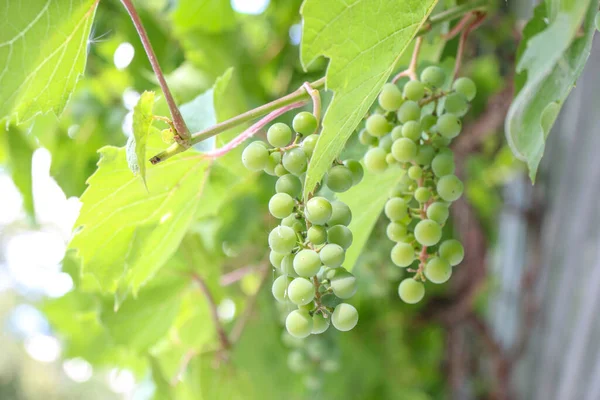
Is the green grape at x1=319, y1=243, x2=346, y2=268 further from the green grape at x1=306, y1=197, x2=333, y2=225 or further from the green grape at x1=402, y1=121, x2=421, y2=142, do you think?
the green grape at x1=402, y1=121, x2=421, y2=142

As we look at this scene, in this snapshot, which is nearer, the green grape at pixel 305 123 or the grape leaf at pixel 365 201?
the green grape at pixel 305 123

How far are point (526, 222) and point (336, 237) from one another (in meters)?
1.21

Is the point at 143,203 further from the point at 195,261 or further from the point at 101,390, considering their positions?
the point at 101,390

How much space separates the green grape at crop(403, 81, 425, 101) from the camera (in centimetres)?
45

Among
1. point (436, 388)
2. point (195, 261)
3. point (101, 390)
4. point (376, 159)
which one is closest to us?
point (376, 159)

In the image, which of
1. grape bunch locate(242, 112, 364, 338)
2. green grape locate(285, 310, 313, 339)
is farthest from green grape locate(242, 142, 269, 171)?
green grape locate(285, 310, 313, 339)

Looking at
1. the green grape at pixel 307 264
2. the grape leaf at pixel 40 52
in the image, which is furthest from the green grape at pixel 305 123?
the grape leaf at pixel 40 52

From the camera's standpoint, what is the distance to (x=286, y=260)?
0.37m

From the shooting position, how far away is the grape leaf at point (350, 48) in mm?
343

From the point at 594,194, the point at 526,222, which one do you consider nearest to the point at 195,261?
Answer: the point at 594,194

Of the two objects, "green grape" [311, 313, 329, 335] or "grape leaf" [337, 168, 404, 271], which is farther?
"grape leaf" [337, 168, 404, 271]

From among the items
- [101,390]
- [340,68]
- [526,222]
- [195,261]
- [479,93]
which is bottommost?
[101,390]

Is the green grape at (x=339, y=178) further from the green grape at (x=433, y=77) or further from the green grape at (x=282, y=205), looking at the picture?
the green grape at (x=433, y=77)

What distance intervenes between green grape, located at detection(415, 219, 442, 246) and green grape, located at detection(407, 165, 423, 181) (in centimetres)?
5
